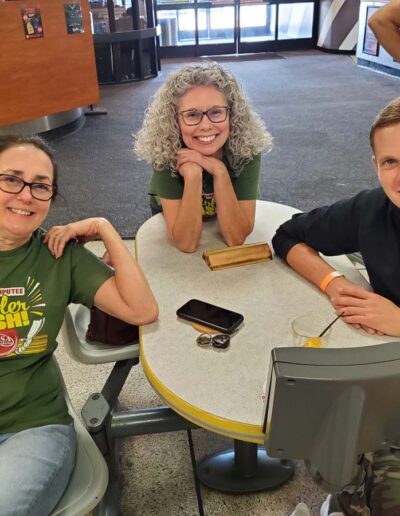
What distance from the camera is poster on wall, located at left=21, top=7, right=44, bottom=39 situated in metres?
4.46

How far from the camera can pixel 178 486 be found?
1742mm

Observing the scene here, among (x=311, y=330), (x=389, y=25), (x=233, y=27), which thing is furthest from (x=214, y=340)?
(x=233, y=27)

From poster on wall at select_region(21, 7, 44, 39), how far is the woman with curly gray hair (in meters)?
3.28

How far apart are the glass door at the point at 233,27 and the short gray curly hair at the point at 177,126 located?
8642 mm

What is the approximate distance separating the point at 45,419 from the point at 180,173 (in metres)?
0.87

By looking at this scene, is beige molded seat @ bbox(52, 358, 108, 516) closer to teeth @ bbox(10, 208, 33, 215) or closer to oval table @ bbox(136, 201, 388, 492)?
oval table @ bbox(136, 201, 388, 492)

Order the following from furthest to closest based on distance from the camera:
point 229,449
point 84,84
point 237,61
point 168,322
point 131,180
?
point 237,61 < point 84,84 < point 131,180 < point 229,449 < point 168,322

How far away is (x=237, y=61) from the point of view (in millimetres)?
9312

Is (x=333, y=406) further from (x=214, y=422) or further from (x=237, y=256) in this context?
(x=237, y=256)

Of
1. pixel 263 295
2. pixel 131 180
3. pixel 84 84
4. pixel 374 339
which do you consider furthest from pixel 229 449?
pixel 84 84

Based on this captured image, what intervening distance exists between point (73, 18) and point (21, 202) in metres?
4.20

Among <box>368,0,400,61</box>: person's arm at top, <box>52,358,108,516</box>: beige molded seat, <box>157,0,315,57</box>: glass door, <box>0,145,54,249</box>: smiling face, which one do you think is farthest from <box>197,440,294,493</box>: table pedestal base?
<box>157,0,315,57</box>: glass door

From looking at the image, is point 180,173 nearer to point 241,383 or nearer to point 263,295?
point 263,295

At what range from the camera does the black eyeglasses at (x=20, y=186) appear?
1.29m
